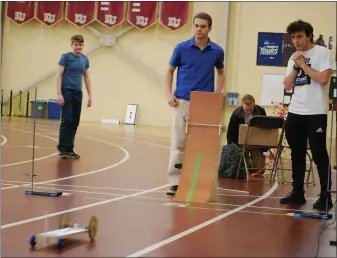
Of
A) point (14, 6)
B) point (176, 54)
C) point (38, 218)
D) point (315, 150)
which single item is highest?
point (14, 6)

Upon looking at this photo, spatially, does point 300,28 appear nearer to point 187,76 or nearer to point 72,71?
point 187,76

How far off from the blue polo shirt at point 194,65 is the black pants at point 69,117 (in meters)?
2.83

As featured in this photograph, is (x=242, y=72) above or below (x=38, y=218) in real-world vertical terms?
above

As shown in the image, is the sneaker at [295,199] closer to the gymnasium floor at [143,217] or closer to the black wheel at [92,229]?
the gymnasium floor at [143,217]

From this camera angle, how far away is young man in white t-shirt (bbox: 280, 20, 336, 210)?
499 centimetres

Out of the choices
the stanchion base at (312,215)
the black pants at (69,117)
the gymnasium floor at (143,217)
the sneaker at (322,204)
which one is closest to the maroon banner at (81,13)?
the black pants at (69,117)

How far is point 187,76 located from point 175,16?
13271 millimetres

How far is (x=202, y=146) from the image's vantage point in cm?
554

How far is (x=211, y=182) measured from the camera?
537cm

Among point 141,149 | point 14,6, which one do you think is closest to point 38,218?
point 141,149

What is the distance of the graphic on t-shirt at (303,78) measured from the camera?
5.03 meters

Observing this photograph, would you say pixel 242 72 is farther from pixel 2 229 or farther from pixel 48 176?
pixel 2 229

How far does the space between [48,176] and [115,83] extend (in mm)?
13172

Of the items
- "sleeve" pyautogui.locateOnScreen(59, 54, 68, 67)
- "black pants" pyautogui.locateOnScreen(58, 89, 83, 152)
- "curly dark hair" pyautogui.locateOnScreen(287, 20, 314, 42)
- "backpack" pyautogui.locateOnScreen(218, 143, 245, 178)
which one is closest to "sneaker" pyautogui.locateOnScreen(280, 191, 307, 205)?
"curly dark hair" pyautogui.locateOnScreen(287, 20, 314, 42)
